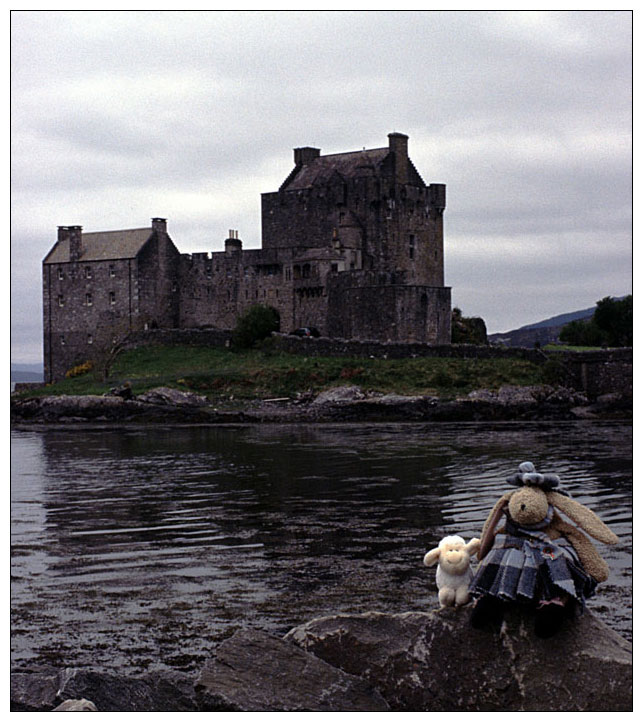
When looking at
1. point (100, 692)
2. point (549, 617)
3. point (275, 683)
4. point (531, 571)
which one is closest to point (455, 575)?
point (531, 571)

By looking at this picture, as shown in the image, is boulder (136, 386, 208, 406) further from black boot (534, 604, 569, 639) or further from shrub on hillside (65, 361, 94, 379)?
black boot (534, 604, 569, 639)

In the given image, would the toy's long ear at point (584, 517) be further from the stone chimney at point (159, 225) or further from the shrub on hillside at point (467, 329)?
the stone chimney at point (159, 225)

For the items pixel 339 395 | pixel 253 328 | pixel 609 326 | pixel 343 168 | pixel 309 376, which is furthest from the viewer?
pixel 609 326

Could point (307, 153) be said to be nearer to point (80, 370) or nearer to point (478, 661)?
point (80, 370)

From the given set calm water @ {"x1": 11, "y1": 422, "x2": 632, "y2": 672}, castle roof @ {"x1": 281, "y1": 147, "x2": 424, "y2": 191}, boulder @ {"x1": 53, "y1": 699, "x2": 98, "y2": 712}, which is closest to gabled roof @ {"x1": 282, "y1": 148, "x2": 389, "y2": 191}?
castle roof @ {"x1": 281, "y1": 147, "x2": 424, "y2": 191}

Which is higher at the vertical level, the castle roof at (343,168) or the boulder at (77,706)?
the castle roof at (343,168)

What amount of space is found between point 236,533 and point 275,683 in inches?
337

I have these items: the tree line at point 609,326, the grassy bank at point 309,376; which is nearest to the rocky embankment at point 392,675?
the grassy bank at point 309,376

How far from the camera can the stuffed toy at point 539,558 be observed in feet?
24.5

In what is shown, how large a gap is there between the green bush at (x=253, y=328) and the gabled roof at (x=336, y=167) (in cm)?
1002

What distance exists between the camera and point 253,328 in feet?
193

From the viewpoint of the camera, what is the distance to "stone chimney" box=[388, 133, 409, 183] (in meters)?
64.0

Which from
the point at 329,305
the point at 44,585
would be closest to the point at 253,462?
the point at 44,585

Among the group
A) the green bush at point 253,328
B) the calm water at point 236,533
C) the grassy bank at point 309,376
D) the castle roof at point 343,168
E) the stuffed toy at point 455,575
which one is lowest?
the calm water at point 236,533
